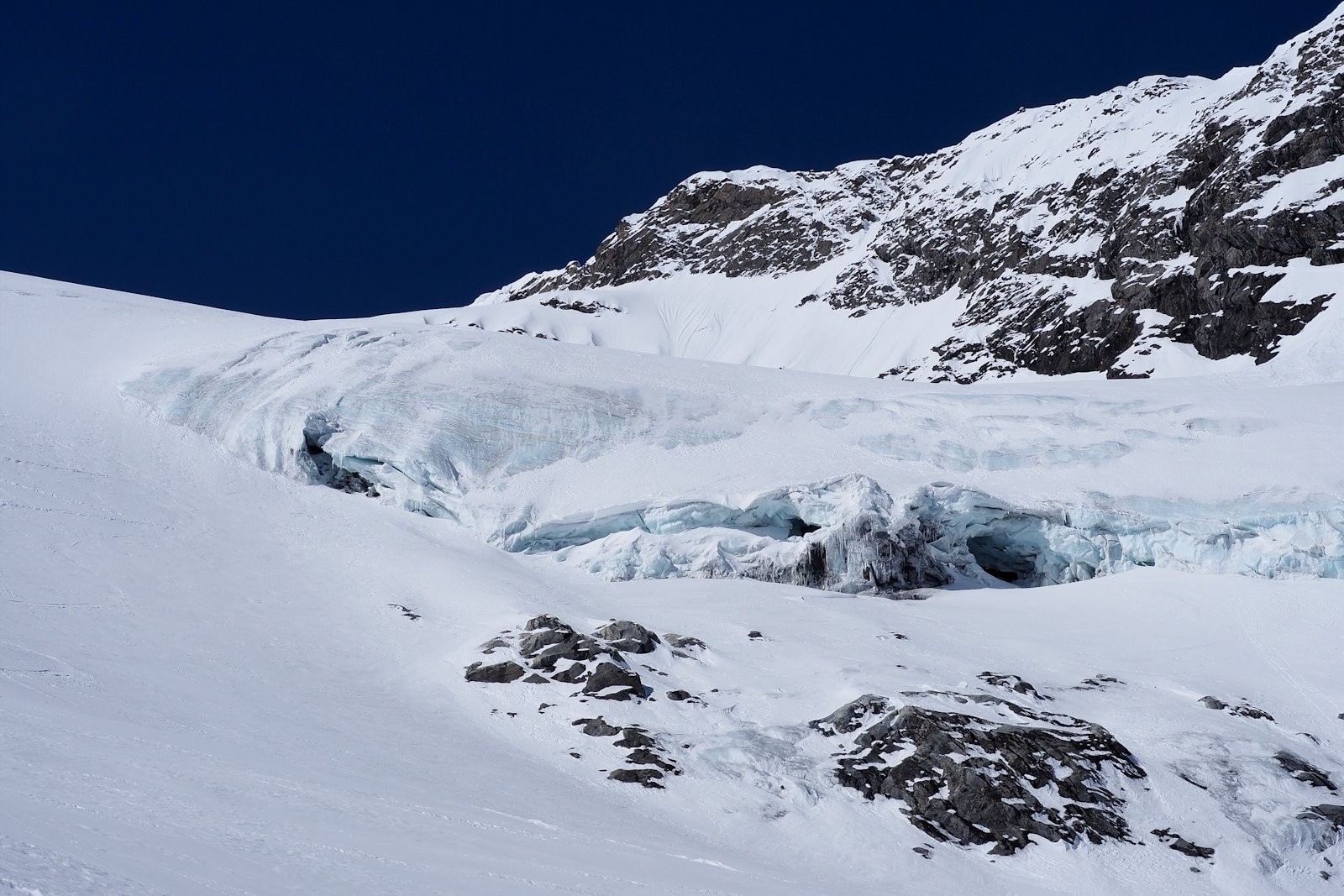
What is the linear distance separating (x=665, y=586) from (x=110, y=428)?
17.7 meters

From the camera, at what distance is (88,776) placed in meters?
11.8

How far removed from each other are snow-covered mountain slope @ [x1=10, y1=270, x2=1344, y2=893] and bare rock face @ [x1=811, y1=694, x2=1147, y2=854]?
73mm

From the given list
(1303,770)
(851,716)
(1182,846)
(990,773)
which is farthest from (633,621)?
(1303,770)

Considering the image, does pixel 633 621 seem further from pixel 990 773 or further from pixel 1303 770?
pixel 1303 770

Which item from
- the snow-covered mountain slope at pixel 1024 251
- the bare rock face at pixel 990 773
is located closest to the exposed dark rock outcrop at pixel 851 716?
the bare rock face at pixel 990 773

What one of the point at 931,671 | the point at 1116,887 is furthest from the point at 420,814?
the point at 931,671

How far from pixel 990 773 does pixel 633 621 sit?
9.68 m

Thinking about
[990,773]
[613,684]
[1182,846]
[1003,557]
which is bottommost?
[1182,846]

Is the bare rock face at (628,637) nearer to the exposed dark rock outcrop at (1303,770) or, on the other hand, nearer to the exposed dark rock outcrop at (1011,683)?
the exposed dark rock outcrop at (1011,683)

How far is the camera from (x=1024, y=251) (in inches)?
4072

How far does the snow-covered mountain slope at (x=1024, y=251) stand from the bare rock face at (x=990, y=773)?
54810 millimetres

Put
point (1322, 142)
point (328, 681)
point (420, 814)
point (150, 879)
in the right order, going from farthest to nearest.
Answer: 1. point (1322, 142)
2. point (328, 681)
3. point (420, 814)
4. point (150, 879)

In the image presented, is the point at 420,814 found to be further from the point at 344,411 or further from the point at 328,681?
the point at 344,411

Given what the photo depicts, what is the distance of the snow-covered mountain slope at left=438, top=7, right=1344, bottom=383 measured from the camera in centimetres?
7488
